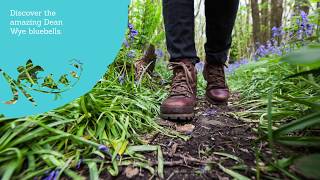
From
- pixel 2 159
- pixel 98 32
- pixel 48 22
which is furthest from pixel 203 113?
pixel 2 159

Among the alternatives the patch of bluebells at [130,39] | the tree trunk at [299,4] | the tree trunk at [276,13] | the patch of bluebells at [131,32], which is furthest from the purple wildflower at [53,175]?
the tree trunk at [276,13]

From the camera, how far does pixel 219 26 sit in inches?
61.1

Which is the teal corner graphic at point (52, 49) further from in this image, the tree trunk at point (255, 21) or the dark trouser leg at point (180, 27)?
the tree trunk at point (255, 21)

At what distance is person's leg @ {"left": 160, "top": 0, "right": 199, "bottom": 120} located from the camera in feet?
4.23

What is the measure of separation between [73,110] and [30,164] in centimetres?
31

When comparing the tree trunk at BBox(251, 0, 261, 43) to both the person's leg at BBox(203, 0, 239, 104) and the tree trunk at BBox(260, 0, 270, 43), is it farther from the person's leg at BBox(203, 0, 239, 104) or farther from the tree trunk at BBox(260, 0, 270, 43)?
the person's leg at BBox(203, 0, 239, 104)

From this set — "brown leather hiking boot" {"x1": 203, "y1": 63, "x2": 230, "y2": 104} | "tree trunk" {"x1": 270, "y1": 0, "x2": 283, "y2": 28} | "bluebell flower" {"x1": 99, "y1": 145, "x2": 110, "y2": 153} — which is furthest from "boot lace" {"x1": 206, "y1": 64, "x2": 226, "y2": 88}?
"tree trunk" {"x1": 270, "y1": 0, "x2": 283, "y2": 28}

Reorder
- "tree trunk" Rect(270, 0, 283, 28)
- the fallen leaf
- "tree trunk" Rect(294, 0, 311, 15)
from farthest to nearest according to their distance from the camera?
"tree trunk" Rect(270, 0, 283, 28), "tree trunk" Rect(294, 0, 311, 15), the fallen leaf

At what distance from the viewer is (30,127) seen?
2.97ft

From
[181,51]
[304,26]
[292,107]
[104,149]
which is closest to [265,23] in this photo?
[304,26]

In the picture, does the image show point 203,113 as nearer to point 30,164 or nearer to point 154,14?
point 30,164

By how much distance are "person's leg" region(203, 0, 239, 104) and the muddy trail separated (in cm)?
36

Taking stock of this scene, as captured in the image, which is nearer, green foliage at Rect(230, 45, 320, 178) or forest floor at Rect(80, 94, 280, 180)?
green foliage at Rect(230, 45, 320, 178)

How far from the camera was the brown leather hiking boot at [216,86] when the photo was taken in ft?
5.27
